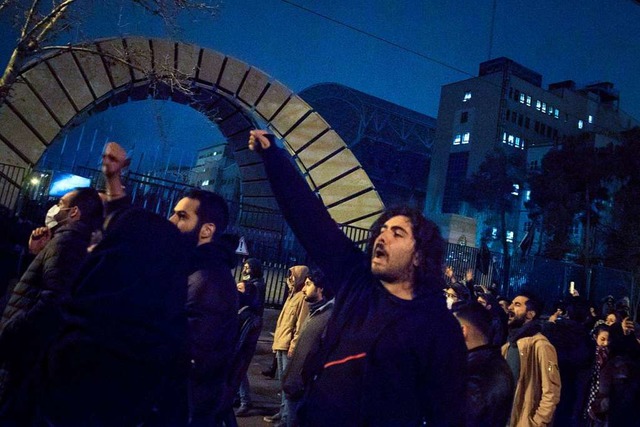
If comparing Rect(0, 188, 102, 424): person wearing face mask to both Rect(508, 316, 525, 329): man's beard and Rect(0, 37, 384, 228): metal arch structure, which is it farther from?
Rect(0, 37, 384, 228): metal arch structure

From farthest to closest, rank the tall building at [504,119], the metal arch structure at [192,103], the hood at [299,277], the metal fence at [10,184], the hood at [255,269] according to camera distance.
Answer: the tall building at [504,119] → the metal arch structure at [192,103] → the metal fence at [10,184] → the hood at [299,277] → the hood at [255,269]

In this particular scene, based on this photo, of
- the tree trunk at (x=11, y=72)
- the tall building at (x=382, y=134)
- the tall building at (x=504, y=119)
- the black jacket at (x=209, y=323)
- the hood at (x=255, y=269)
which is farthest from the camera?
the tall building at (x=504, y=119)

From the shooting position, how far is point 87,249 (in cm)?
311

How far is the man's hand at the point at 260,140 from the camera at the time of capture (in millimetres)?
2574

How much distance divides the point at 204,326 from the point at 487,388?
1.69m

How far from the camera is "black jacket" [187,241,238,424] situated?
2.73 m

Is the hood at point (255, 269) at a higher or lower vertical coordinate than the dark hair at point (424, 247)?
lower

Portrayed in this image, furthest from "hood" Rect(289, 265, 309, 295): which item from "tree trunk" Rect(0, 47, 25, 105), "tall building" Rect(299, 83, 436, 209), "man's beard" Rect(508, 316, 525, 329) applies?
"tall building" Rect(299, 83, 436, 209)

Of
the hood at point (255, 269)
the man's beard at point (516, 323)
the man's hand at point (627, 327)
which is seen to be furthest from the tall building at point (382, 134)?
the man's beard at point (516, 323)

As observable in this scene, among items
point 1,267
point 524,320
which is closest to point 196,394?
point 1,267

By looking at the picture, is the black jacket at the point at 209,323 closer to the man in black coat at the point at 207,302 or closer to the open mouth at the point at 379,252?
the man in black coat at the point at 207,302

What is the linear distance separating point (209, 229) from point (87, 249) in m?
0.77

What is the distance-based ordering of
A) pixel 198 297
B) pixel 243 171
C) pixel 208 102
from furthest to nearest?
pixel 243 171
pixel 208 102
pixel 198 297

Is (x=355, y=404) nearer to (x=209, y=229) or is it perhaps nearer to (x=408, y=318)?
(x=408, y=318)
